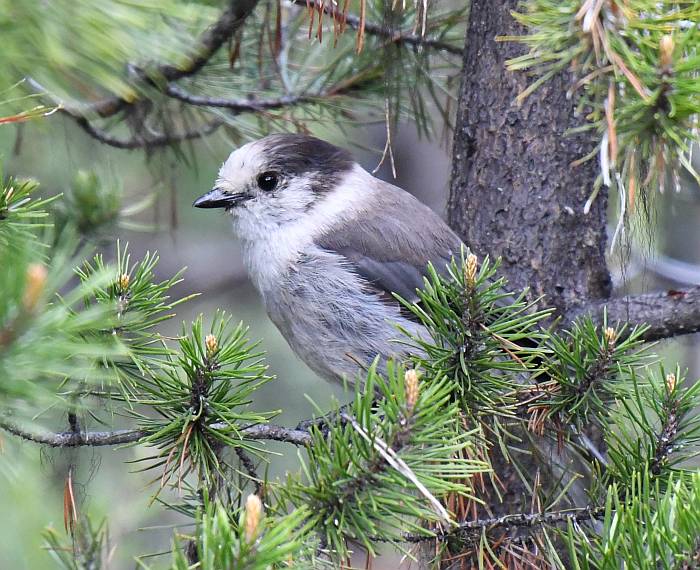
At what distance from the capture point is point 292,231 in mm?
2756

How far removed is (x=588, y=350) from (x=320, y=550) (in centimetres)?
70

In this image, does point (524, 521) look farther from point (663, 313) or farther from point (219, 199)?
point (219, 199)

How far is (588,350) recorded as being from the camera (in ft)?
5.66

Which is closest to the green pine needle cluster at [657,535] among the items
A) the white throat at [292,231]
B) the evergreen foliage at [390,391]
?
the evergreen foliage at [390,391]

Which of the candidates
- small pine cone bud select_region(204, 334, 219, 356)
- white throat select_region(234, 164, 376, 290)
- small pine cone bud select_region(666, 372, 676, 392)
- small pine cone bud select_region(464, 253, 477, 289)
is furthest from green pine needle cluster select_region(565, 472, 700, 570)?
white throat select_region(234, 164, 376, 290)

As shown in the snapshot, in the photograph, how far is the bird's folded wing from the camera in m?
2.59

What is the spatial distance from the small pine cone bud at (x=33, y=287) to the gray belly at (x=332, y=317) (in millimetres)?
1518

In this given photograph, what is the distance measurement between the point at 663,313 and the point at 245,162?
1361mm

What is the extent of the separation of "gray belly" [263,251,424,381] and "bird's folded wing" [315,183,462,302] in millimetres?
65

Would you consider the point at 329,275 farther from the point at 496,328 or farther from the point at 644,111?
the point at 644,111

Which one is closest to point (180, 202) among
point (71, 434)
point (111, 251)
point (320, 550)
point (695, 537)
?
point (111, 251)

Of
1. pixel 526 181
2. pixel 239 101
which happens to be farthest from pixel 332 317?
pixel 239 101

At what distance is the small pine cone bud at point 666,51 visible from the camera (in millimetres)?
1274

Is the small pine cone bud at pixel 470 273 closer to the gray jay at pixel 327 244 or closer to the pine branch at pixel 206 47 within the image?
the gray jay at pixel 327 244
